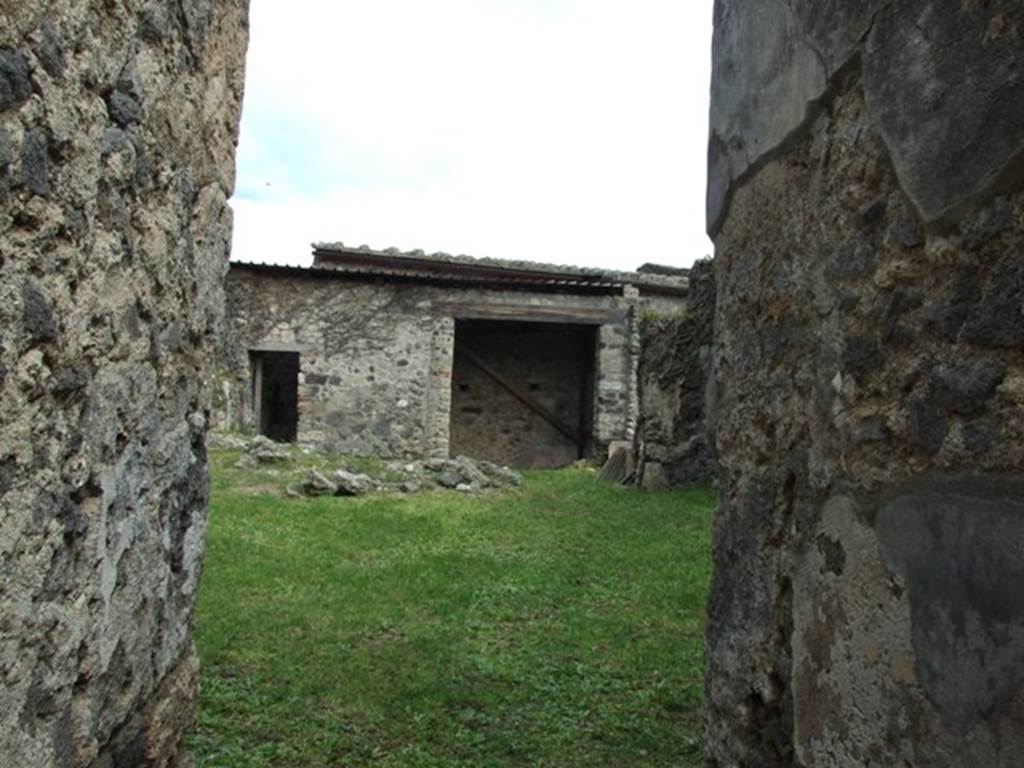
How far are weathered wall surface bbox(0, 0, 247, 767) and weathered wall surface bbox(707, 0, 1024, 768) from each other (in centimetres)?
151

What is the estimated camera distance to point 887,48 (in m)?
1.58

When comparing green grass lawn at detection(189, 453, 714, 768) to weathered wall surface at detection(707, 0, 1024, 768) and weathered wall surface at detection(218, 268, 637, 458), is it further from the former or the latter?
weathered wall surface at detection(218, 268, 637, 458)

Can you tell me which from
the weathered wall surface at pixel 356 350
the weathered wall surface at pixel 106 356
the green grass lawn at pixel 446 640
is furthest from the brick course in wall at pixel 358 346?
the weathered wall surface at pixel 106 356

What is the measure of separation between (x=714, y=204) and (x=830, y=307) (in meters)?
0.93

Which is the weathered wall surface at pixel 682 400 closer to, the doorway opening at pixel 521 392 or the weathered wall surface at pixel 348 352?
the weathered wall surface at pixel 348 352

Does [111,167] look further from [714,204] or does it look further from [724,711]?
[724,711]

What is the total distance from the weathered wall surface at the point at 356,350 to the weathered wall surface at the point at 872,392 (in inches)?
407

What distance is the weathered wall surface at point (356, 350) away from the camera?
483 inches

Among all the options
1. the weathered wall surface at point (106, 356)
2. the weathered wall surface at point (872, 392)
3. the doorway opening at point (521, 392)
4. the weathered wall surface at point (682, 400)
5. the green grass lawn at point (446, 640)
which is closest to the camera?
the weathered wall surface at point (872, 392)

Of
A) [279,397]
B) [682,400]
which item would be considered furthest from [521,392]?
[682,400]

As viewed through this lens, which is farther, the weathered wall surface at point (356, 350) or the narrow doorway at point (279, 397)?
the narrow doorway at point (279, 397)

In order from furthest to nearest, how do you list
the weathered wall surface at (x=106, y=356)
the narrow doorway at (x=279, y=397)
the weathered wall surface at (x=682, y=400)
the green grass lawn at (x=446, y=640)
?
the narrow doorway at (x=279, y=397) < the weathered wall surface at (x=682, y=400) < the green grass lawn at (x=446, y=640) < the weathered wall surface at (x=106, y=356)

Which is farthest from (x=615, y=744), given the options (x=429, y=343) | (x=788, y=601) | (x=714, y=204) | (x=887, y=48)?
(x=429, y=343)

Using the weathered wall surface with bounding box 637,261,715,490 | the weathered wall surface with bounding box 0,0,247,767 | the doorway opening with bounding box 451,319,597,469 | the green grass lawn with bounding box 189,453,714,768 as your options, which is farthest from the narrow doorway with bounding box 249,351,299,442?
the weathered wall surface with bounding box 0,0,247,767
